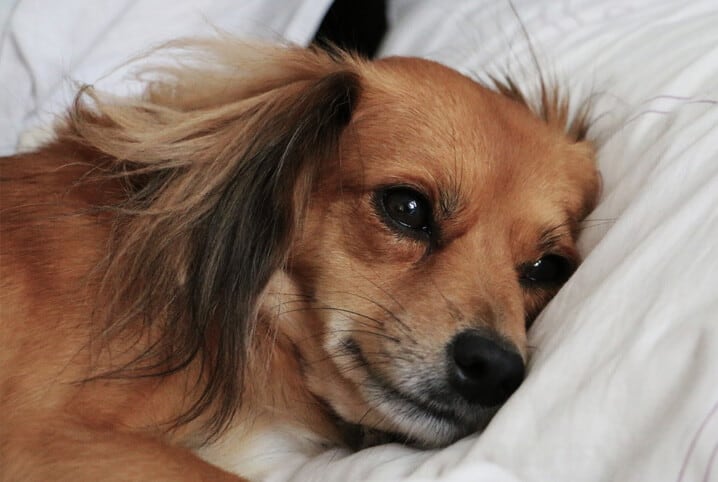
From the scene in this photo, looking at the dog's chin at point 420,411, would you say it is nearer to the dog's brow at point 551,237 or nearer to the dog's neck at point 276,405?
the dog's neck at point 276,405

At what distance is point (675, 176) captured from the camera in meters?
1.17

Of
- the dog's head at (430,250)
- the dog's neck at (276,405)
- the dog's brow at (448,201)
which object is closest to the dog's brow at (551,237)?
the dog's head at (430,250)

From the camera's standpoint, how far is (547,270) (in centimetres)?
144

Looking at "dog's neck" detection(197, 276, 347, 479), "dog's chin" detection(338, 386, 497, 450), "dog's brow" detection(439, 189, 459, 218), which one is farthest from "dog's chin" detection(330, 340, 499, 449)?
"dog's brow" detection(439, 189, 459, 218)

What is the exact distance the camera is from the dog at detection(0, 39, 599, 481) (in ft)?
3.85

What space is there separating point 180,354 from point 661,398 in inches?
28.7

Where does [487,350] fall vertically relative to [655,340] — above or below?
below

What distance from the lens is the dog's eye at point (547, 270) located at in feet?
4.66

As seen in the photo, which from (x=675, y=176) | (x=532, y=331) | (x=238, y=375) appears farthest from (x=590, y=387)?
(x=238, y=375)

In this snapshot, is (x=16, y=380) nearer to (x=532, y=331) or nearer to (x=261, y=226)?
(x=261, y=226)

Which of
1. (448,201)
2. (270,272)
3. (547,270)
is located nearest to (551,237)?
(547,270)

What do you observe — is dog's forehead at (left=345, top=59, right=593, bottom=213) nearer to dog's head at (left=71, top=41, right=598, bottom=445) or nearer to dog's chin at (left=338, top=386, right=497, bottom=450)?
dog's head at (left=71, top=41, right=598, bottom=445)

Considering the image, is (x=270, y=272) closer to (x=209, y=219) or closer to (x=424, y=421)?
(x=209, y=219)

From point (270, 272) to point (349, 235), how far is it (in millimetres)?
145
